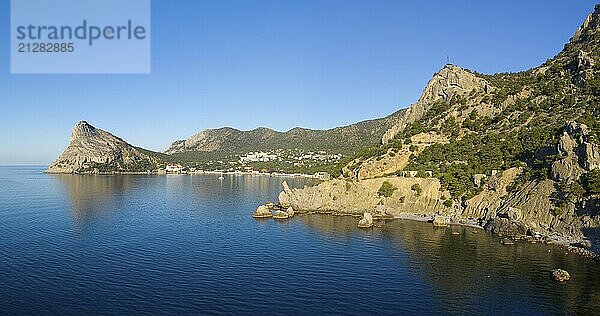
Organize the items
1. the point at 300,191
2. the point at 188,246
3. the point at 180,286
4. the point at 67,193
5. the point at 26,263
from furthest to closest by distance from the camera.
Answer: the point at 67,193 → the point at 300,191 → the point at 188,246 → the point at 26,263 → the point at 180,286

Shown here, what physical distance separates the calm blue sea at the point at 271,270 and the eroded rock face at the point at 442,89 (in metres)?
57.2

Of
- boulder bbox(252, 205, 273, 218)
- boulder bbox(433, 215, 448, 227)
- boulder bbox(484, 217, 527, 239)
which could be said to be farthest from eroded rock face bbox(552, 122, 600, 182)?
boulder bbox(252, 205, 273, 218)

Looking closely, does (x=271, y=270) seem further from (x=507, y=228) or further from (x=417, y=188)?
(x=417, y=188)

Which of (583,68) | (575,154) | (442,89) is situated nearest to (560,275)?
(575,154)

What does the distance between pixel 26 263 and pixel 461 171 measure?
250ft

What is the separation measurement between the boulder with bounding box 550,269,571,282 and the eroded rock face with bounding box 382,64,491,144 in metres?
85.2

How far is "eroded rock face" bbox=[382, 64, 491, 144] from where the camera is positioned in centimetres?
13162

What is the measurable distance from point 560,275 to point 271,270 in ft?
98.1

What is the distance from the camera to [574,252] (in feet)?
198

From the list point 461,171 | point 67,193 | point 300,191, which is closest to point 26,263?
point 300,191

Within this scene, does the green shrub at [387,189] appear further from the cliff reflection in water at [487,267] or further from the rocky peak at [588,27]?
the rocky peak at [588,27]

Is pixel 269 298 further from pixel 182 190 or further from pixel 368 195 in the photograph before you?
pixel 182 190

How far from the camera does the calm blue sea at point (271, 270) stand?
4144 cm

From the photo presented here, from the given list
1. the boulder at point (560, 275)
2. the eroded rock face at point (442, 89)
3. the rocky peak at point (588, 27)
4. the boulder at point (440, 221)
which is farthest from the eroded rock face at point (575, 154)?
the rocky peak at point (588, 27)
